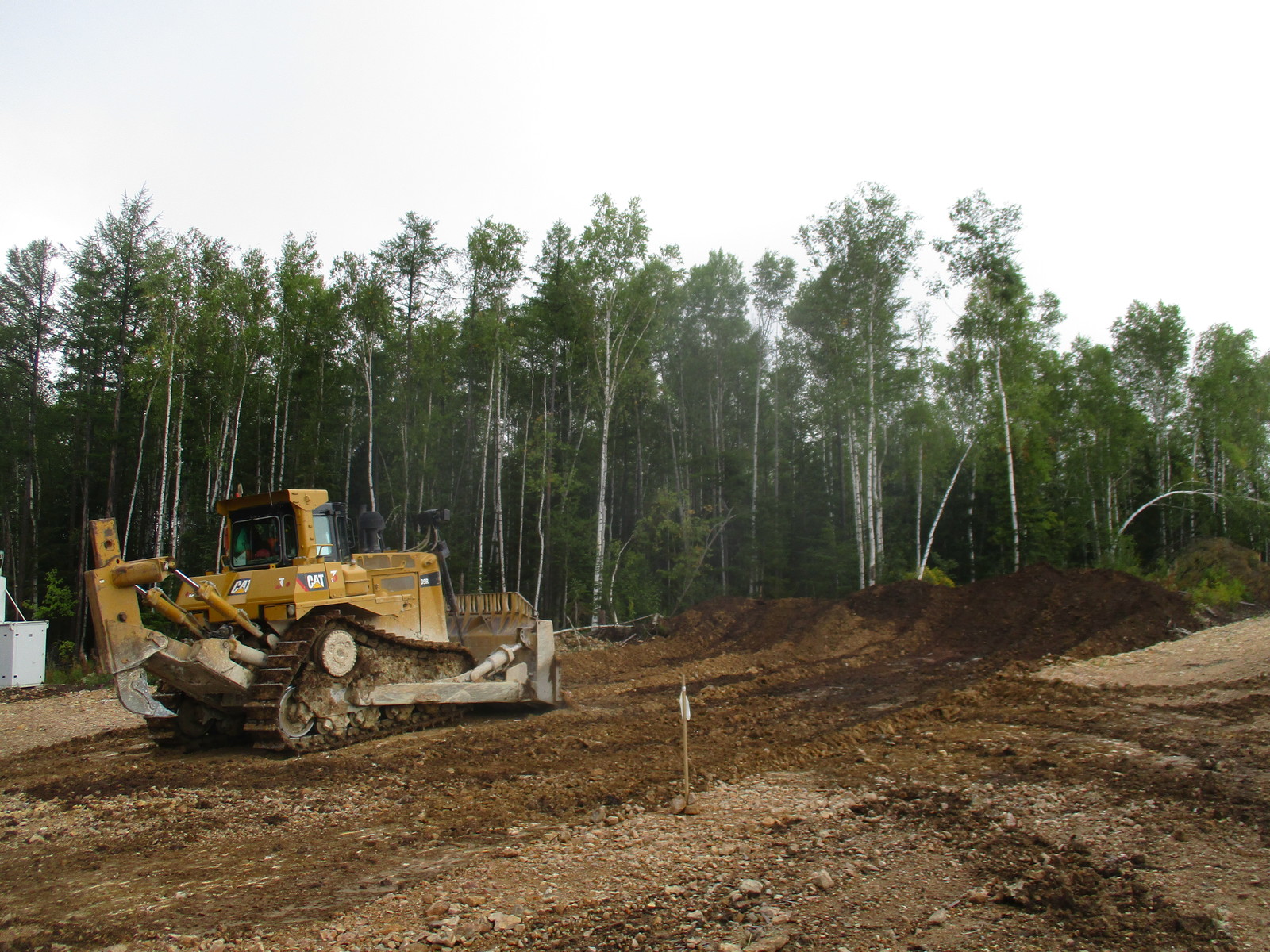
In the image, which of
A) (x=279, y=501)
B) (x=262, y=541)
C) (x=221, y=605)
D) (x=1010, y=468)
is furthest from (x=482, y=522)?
(x=221, y=605)

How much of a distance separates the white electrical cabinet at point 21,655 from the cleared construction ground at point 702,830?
18.3 ft

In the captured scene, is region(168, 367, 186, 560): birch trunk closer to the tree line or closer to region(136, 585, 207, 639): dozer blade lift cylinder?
the tree line

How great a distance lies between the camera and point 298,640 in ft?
24.6

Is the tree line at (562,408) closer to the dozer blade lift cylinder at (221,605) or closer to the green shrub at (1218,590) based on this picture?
the green shrub at (1218,590)

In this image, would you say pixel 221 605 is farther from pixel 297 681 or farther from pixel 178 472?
pixel 178 472

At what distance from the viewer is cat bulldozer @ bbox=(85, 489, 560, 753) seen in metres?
7.06

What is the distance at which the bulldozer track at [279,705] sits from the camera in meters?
7.20

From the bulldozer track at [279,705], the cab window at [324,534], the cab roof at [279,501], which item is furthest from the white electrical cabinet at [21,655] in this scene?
the cab window at [324,534]

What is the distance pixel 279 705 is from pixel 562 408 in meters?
21.1

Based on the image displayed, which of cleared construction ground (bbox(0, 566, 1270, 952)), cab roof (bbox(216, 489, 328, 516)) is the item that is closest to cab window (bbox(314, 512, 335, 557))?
cab roof (bbox(216, 489, 328, 516))

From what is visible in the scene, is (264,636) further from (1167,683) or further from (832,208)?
(832,208)

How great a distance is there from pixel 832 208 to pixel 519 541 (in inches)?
531

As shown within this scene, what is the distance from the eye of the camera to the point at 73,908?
411cm

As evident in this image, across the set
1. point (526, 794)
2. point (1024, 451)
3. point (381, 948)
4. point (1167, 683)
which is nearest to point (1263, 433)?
point (1024, 451)
